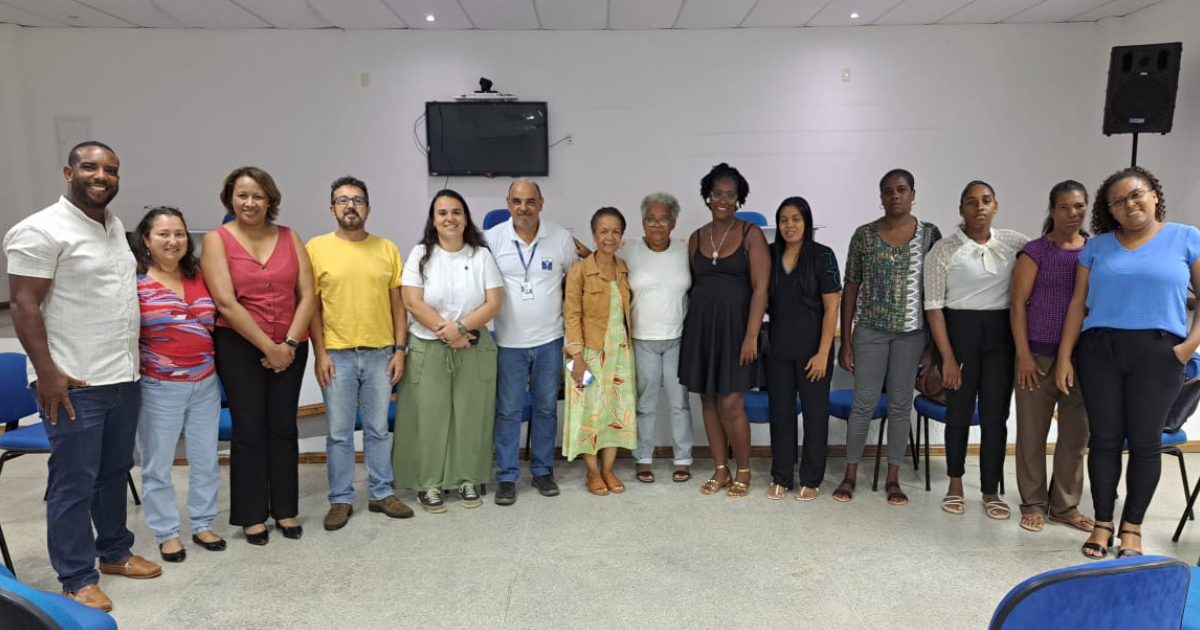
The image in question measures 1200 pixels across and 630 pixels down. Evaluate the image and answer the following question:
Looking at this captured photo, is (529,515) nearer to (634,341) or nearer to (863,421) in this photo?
(634,341)

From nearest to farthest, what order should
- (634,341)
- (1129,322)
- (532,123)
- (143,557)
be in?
(1129,322)
(143,557)
(634,341)
(532,123)

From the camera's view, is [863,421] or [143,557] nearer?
[143,557]

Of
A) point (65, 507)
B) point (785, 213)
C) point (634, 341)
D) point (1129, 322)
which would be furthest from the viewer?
point (634, 341)

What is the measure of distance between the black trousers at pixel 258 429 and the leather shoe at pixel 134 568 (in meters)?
Result: 0.36

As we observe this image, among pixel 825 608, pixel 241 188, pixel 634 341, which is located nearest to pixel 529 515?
pixel 634 341

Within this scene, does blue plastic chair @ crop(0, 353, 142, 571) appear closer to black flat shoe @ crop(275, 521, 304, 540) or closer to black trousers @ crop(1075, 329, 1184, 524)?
black flat shoe @ crop(275, 521, 304, 540)

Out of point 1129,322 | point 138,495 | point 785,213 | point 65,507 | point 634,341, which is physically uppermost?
point 785,213

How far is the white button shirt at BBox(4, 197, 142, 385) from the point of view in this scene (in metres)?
2.38

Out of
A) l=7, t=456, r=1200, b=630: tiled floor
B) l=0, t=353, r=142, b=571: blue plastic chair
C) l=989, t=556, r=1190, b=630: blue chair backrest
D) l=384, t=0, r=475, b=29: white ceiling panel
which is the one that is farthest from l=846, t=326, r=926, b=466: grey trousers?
l=384, t=0, r=475, b=29: white ceiling panel

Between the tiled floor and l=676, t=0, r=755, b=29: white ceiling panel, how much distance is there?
440cm

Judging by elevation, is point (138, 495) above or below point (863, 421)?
below

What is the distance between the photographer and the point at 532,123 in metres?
7.11

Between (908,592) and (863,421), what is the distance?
1015mm

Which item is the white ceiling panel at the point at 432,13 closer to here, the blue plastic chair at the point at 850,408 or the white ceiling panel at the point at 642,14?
the white ceiling panel at the point at 642,14
